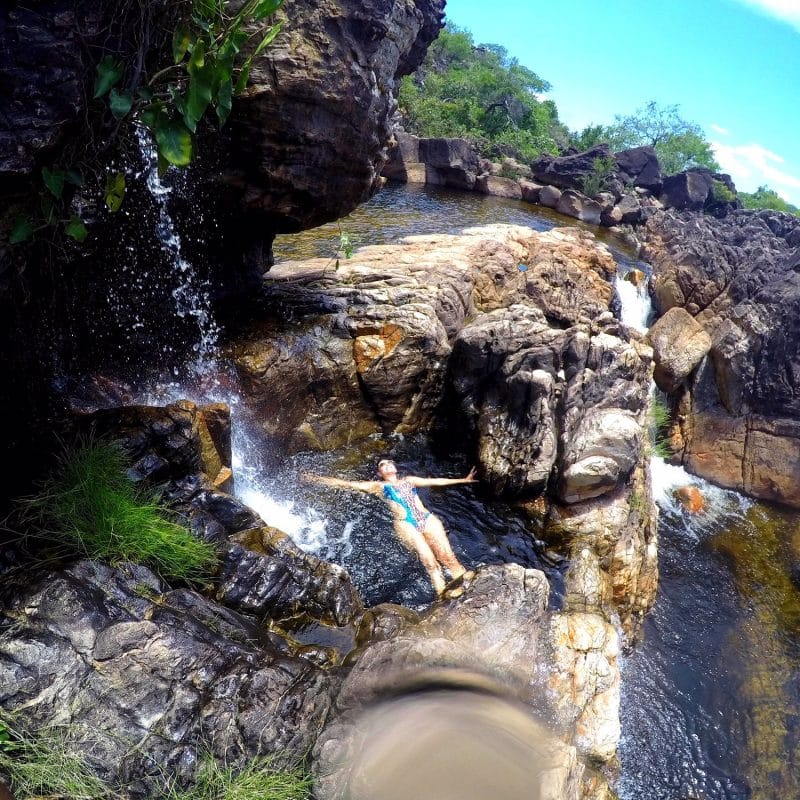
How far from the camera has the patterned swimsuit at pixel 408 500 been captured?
21.7 ft

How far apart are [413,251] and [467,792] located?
9.33 metres

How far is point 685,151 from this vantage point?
46469 mm

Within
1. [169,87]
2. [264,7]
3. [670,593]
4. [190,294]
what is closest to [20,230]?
[169,87]

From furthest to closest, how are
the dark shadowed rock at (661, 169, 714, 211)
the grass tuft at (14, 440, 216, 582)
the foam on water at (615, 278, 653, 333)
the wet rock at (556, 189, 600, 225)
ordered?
the dark shadowed rock at (661, 169, 714, 211), the wet rock at (556, 189, 600, 225), the foam on water at (615, 278, 653, 333), the grass tuft at (14, 440, 216, 582)

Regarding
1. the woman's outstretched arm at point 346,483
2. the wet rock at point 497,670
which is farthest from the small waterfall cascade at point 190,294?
the wet rock at point 497,670

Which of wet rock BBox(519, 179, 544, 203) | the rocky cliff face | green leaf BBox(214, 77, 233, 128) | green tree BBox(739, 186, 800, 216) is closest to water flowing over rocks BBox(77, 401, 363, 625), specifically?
the rocky cliff face

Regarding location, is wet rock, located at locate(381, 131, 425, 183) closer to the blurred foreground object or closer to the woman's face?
the woman's face

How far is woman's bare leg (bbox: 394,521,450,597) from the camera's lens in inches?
241

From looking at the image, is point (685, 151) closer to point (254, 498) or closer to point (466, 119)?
point (466, 119)

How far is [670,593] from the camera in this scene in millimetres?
7781

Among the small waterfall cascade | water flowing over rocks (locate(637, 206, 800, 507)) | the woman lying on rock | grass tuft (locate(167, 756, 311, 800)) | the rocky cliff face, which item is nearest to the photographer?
grass tuft (locate(167, 756, 311, 800))

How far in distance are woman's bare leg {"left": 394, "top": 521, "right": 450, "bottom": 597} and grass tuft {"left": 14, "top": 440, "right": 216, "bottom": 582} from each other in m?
2.30

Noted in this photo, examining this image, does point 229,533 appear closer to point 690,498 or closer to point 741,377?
point 690,498

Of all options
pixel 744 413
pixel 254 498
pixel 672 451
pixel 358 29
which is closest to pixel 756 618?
pixel 672 451
